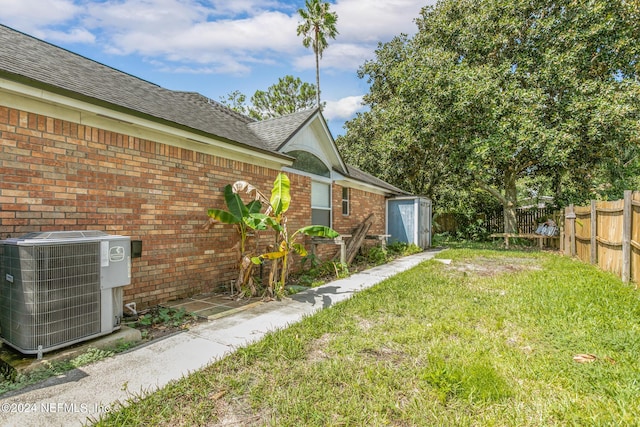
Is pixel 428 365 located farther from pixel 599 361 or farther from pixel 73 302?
pixel 73 302

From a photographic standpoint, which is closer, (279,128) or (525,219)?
(279,128)

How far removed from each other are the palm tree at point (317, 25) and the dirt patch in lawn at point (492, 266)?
22.9 m

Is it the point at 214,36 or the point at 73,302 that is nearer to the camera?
the point at 73,302

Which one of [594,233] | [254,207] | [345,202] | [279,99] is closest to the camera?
[254,207]

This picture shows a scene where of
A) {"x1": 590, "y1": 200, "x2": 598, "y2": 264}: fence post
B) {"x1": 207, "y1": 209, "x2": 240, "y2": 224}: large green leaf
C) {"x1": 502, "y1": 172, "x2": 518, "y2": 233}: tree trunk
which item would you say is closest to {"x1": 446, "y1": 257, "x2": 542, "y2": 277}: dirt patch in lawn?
{"x1": 590, "y1": 200, "x2": 598, "y2": 264}: fence post

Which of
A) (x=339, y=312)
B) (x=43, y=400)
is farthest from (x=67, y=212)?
(x=339, y=312)

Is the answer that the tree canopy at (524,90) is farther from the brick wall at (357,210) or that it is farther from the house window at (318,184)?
the house window at (318,184)

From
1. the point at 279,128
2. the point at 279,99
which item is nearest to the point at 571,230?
the point at 279,128

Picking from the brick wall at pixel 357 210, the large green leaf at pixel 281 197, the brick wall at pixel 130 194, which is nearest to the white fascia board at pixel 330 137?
the brick wall at pixel 357 210

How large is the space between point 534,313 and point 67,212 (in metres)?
7.01

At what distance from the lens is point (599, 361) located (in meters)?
3.24

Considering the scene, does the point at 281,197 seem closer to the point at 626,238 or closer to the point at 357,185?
Result: the point at 357,185

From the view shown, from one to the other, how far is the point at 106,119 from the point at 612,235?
1055cm

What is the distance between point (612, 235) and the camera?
7184 mm
